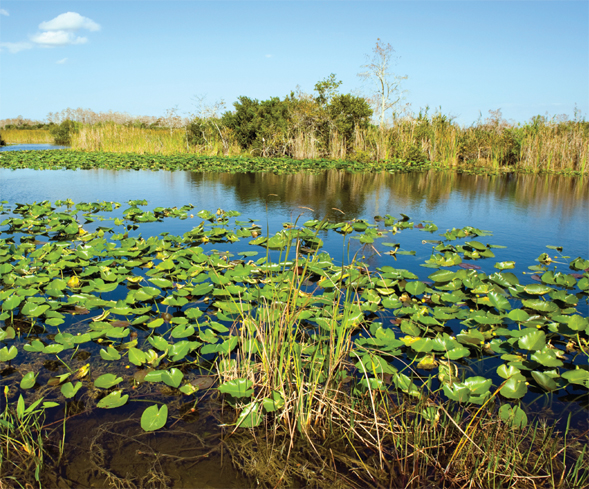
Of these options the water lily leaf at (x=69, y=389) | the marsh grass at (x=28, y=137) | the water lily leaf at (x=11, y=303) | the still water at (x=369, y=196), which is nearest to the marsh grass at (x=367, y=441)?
the water lily leaf at (x=69, y=389)

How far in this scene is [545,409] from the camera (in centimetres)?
186

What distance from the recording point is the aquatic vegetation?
166 centimetres

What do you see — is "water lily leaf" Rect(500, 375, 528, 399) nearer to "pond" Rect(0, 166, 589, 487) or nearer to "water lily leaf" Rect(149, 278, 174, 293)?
"pond" Rect(0, 166, 589, 487)

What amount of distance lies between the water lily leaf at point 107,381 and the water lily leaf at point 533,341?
225 centimetres

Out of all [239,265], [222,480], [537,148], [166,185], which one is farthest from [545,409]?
[537,148]

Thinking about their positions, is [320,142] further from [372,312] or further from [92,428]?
[92,428]

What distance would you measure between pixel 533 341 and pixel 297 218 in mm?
1844

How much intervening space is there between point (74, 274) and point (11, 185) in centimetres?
697

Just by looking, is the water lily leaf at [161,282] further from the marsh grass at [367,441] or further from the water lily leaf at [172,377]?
the marsh grass at [367,441]

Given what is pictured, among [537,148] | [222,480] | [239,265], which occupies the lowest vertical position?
[222,480]

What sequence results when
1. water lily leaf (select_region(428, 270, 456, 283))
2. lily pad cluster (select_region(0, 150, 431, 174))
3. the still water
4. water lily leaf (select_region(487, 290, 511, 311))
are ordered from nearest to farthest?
water lily leaf (select_region(487, 290, 511, 311))
water lily leaf (select_region(428, 270, 456, 283))
the still water
lily pad cluster (select_region(0, 150, 431, 174))

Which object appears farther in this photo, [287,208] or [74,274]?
[287,208]

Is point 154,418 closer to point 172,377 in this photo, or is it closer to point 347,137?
point 172,377

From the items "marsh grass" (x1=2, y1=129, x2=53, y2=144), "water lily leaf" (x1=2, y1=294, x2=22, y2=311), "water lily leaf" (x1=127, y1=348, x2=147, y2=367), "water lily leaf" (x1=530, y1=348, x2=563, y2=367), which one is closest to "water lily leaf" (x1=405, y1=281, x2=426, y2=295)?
"water lily leaf" (x1=530, y1=348, x2=563, y2=367)
